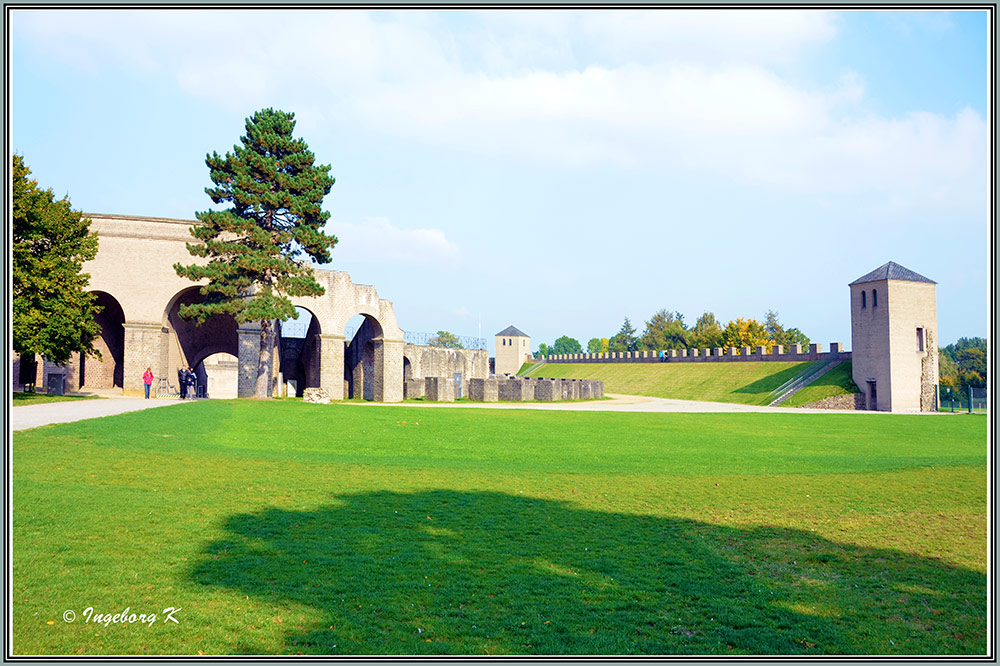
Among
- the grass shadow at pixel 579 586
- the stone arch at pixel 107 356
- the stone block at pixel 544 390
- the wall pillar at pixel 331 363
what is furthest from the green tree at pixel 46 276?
the stone block at pixel 544 390

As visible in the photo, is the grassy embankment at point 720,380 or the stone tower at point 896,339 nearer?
the stone tower at point 896,339

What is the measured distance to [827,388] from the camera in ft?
155

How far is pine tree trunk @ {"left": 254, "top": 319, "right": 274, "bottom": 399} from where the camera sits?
34.4 meters

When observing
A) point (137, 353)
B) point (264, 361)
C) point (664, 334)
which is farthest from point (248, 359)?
point (664, 334)

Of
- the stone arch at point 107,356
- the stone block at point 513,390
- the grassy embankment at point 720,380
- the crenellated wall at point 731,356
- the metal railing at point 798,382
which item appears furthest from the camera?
the crenellated wall at point 731,356

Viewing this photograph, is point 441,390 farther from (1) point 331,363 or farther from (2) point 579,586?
(2) point 579,586

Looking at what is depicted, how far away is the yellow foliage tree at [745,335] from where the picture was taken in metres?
83.1

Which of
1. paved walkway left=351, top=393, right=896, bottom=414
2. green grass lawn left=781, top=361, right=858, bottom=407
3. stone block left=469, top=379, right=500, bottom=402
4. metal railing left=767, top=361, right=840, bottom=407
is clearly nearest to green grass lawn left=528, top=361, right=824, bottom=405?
metal railing left=767, top=361, right=840, bottom=407

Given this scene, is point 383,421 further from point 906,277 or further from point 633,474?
point 906,277

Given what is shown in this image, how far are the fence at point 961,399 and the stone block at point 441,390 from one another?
31564 mm

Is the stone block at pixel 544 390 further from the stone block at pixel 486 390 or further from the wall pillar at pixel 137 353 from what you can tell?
the wall pillar at pixel 137 353

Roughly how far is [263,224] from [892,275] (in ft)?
127

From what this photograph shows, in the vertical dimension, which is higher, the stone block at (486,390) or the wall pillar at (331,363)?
the wall pillar at (331,363)

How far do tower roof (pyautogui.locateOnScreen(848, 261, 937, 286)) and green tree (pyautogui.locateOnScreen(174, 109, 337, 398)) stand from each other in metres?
35.2
